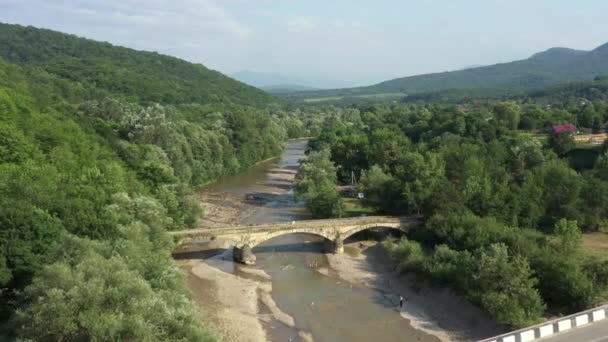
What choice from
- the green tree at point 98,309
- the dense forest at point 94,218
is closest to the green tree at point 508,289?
the dense forest at point 94,218

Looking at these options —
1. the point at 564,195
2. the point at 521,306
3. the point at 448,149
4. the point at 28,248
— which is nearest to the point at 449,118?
the point at 448,149

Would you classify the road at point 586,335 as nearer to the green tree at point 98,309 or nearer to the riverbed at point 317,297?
the riverbed at point 317,297

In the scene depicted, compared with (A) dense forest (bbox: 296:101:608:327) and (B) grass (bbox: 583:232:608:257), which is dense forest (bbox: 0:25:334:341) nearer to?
(A) dense forest (bbox: 296:101:608:327)

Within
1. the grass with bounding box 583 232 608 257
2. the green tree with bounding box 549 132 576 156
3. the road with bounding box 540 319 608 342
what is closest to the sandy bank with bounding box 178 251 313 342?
the road with bounding box 540 319 608 342

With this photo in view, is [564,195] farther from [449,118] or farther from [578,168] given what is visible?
[449,118]

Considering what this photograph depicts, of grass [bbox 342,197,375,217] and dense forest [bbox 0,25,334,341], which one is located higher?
dense forest [bbox 0,25,334,341]

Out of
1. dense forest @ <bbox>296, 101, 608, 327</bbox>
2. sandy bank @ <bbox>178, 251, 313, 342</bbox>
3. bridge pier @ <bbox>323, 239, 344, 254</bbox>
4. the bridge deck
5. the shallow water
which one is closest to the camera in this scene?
the shallow water
